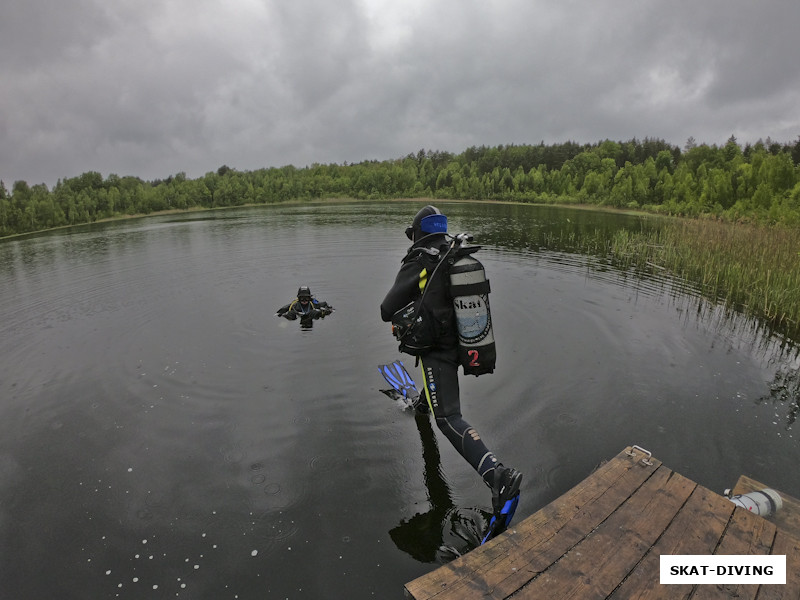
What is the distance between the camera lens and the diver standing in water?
3990mm

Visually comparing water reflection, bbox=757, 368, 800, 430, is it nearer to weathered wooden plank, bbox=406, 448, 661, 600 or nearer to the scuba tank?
weathered wooden plank, bbox=406, 448, 661, 600

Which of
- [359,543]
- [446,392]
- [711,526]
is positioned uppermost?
[446,392]

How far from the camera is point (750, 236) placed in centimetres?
1644

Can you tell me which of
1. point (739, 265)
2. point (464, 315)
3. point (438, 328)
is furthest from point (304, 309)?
point (739, 265)

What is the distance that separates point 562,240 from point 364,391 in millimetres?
21547

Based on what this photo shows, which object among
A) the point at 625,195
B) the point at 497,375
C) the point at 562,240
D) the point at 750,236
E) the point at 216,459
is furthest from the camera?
the point at 625,195

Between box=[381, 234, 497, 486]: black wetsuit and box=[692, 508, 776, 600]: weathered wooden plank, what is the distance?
190 cm

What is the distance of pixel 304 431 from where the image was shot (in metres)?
5.80

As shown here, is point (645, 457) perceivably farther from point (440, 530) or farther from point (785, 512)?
point (440, 530)

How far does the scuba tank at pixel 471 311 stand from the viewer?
12.8 ft

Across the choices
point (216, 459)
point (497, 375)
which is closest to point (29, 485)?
point (216, 459)

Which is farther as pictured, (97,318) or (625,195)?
(625,195)

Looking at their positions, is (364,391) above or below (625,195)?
below

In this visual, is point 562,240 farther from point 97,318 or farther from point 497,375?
point 97,318
